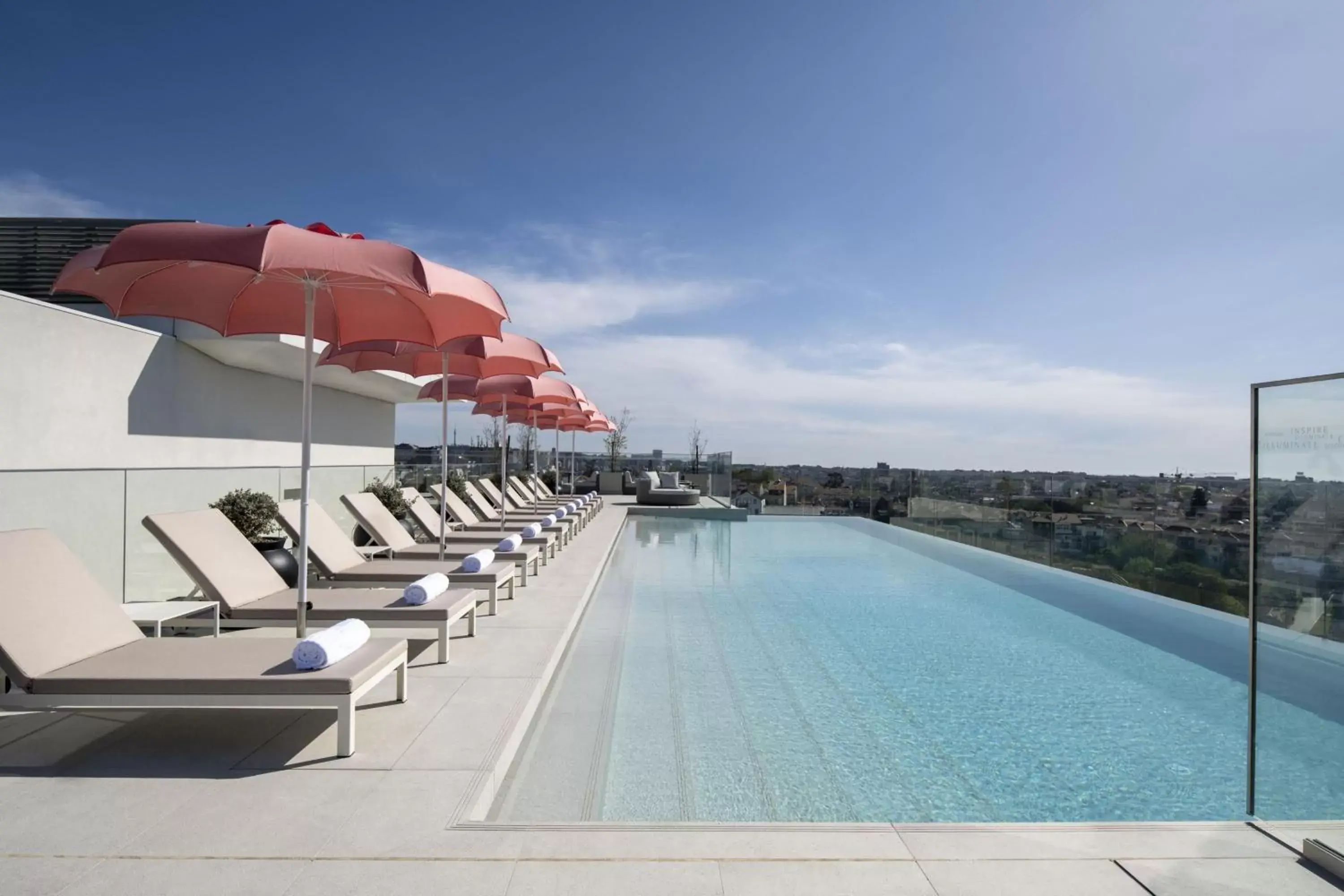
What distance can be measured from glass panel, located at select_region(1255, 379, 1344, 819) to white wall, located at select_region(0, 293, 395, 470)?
25.1ft

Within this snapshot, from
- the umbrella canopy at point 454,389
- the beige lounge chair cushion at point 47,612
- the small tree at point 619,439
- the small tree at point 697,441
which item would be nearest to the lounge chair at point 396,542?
the umbrella canopy at point 454,389

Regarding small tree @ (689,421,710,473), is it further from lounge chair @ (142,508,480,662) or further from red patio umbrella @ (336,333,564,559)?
lounge chair @ (142,508,480,662)

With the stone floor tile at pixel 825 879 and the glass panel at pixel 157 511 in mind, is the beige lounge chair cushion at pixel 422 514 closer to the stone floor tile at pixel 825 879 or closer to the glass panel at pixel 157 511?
the glass panel at pixel 157 511

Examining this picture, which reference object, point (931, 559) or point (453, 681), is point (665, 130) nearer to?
point (931, 559)

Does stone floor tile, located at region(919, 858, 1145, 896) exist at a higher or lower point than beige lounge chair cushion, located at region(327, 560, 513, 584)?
lower

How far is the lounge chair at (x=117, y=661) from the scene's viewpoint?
9.95 feet

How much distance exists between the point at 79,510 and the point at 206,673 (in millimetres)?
3267

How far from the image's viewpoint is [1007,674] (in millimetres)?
5664

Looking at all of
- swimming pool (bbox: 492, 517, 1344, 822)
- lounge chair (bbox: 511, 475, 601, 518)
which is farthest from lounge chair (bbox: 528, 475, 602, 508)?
swimming pool (bbox: 492, 517, 1344, 822)

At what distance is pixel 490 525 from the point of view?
10250mm

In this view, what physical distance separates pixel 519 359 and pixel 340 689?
4.36 meters

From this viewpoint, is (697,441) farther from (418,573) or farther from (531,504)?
(418,573)

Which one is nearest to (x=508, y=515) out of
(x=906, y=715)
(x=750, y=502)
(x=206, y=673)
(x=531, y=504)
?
(x=531, y=504)

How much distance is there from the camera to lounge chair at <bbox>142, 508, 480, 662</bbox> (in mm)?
4465
